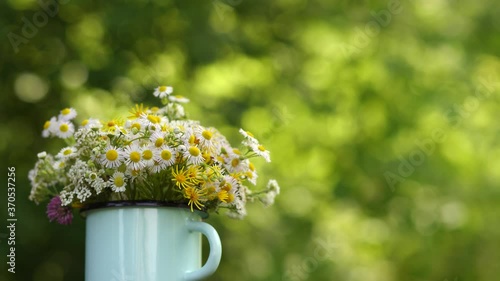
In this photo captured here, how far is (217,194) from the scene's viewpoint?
1.06m

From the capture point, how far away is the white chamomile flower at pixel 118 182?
1027 millimetres

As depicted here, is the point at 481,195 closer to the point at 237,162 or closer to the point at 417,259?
the point at 417,259

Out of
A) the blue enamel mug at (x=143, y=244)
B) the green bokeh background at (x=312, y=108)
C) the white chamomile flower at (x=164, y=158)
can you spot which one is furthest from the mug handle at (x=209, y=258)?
the green bokeh background at (x=312, y=108)

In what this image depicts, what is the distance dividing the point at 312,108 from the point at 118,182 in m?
2.06

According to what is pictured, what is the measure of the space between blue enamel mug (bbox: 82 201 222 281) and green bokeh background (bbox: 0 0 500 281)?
1077mm

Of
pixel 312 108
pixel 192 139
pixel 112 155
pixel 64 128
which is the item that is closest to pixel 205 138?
pixel 192 139

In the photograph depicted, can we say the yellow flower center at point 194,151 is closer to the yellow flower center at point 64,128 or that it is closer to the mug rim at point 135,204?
the mug rim at point 135,204

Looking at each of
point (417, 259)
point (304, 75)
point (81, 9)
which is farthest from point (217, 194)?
point (417, 259)

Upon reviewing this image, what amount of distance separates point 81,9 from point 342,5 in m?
1.23

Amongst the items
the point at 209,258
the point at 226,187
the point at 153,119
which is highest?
the point at 153,119

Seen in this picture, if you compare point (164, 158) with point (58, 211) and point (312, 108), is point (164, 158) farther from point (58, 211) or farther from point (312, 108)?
point (312, 108)

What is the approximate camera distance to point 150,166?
1036 mm

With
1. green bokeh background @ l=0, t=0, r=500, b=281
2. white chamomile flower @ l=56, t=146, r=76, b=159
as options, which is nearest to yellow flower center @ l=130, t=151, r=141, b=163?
white chamomile flower @ l=56, t=146, r=76, b=159

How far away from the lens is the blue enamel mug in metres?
1.03
